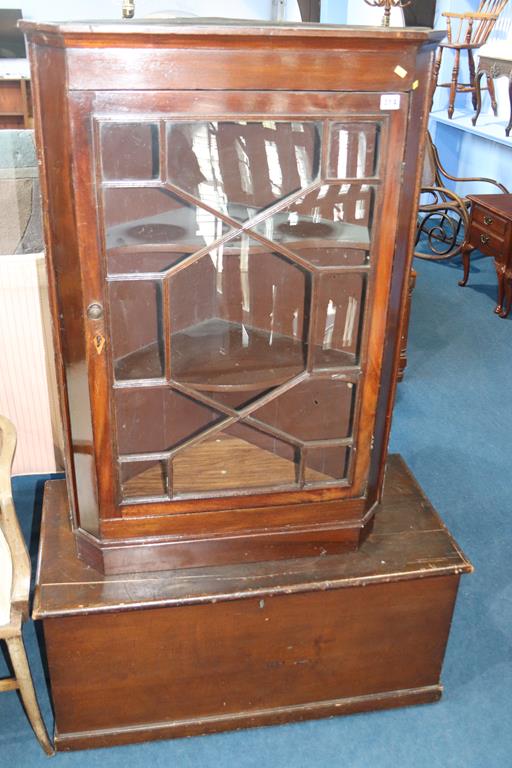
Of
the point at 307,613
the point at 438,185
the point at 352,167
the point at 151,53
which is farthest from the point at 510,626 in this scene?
the point at 438,185

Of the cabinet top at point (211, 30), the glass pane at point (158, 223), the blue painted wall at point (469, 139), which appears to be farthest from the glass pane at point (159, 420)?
the blue painted wall at point (469, 139)

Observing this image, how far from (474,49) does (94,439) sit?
4597mm

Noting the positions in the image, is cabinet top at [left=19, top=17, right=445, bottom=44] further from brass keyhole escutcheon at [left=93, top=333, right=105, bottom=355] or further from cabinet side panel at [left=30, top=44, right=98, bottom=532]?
brass keyhole escutcheon at [left=93, top=333, right=105, bottom=355]

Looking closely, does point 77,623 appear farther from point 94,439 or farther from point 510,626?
point 510,626

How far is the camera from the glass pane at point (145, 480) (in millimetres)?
1302

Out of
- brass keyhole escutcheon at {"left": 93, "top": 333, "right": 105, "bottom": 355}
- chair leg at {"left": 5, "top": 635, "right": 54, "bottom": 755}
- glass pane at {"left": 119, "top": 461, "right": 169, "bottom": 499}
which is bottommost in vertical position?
chair leg at {"left": 5, "top": 635, "right": 54, "bottom": 755}

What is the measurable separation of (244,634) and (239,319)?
0.56 metres

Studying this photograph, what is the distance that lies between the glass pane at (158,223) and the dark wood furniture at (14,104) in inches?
231

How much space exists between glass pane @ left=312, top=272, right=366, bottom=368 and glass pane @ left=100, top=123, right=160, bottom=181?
0.31 metres

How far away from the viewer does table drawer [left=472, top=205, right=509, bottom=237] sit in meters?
3.43

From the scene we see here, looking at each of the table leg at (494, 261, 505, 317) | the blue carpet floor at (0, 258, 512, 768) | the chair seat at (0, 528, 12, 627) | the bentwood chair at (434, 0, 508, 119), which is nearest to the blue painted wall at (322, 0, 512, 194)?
the bentwood chair at (434, 0, 508, 119)

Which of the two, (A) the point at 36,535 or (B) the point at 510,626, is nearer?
(B) the point at 510,626

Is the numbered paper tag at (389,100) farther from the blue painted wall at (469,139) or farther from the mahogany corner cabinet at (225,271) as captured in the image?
the blue painted wall at (469,139)

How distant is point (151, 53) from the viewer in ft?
3.29
